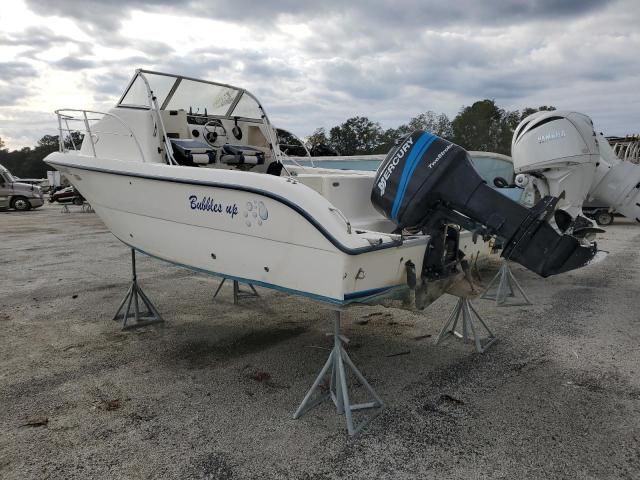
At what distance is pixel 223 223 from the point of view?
11.5 feet

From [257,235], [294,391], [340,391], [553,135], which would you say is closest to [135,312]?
[294,391]

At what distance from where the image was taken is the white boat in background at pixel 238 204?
3.03m

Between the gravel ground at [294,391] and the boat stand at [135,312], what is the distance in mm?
130

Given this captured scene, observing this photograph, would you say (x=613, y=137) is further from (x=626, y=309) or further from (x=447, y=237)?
(x=447, y=237)

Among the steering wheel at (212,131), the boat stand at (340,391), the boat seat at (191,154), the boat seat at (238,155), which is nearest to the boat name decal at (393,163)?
the boat stand at (340,391)

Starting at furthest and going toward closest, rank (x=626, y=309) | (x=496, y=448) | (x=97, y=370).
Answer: (x=626, y=309) < (x=97, y=370) < (x=496, y=448)

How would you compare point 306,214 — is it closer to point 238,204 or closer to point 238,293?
point 238,204

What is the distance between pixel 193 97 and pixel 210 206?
2407 millimetres

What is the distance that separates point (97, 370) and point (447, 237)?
2.79 metres

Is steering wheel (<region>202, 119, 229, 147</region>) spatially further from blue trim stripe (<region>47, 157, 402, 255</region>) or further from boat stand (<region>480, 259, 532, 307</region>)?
boat stand (<region>480, 259, 532, 307</region>)

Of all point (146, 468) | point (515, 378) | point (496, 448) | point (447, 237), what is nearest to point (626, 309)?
point (515, 378)

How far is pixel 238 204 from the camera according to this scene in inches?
132

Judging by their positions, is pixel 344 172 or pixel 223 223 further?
pixel 344 172

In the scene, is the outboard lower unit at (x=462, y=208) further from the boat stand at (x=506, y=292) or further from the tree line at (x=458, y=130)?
the tree line at (x=458, y=130)
